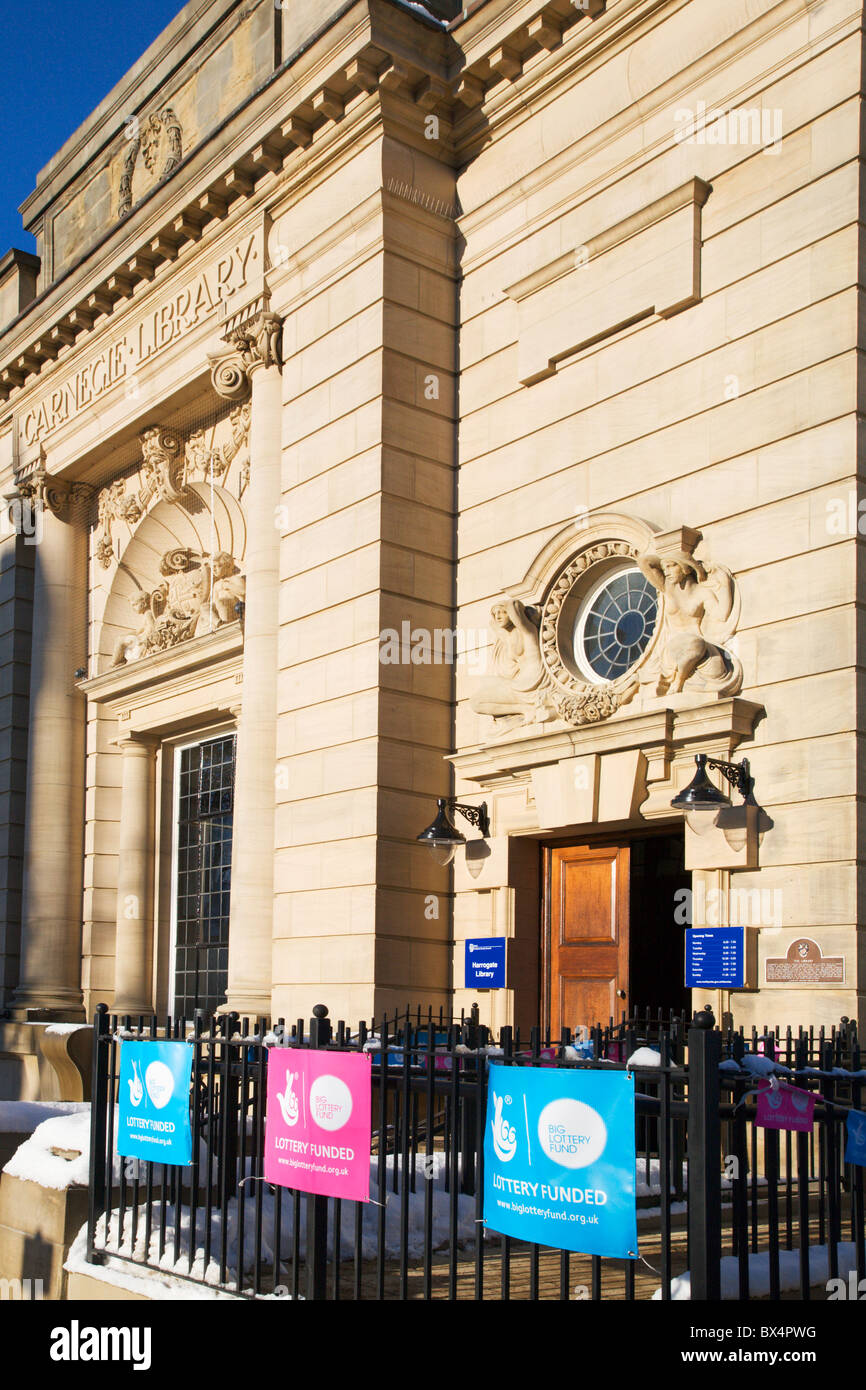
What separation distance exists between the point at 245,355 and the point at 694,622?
26.6 feet

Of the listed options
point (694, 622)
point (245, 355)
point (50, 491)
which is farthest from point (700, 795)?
point (50, 491)

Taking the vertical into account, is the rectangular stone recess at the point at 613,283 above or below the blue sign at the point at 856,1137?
above

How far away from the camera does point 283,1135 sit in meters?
7.55

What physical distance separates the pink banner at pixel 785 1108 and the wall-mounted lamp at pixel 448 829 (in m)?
8.53

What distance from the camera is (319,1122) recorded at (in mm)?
7285

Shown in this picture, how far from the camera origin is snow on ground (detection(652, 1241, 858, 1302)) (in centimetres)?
619

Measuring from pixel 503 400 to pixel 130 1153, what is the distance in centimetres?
968

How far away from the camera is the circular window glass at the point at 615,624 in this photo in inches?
544

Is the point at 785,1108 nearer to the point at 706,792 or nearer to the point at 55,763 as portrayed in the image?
the point at 706,792

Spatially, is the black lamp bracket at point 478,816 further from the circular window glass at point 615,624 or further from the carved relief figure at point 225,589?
the carved relief figure at point 225,589

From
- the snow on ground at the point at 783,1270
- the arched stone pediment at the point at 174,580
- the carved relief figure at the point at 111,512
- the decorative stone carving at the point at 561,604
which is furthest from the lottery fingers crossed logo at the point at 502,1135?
the carved relief figure at the point at 111,512

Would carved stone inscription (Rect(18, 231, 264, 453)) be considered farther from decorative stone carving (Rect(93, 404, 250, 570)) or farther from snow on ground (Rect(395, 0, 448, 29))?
snow on ground (Rect(395, 0, 448, 29))

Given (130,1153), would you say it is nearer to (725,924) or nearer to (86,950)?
(725,924)
